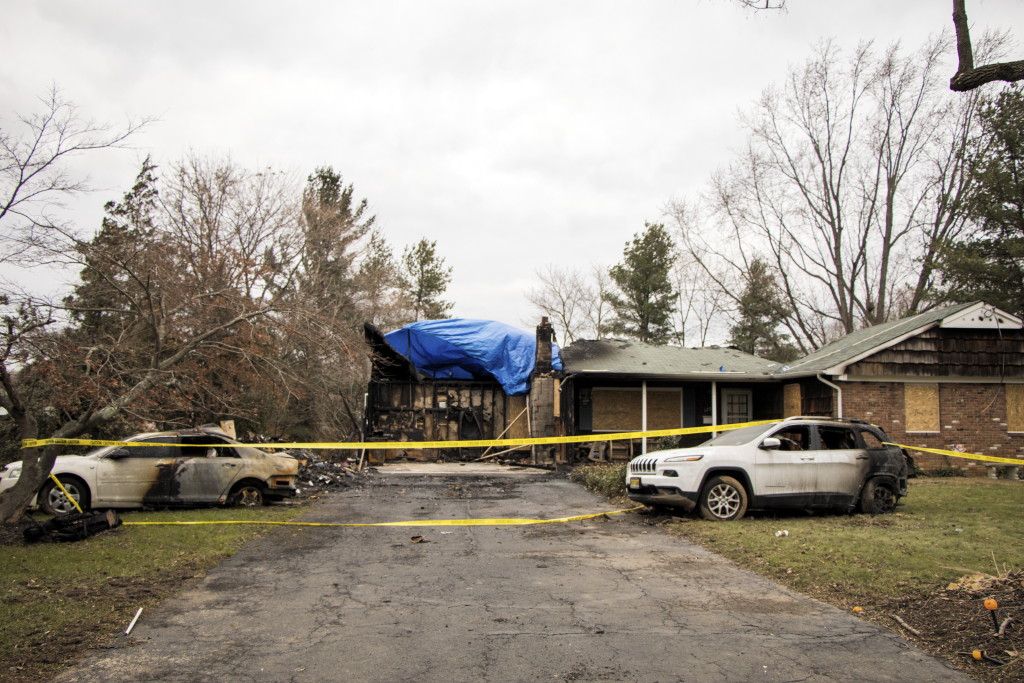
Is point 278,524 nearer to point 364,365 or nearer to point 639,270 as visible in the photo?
point 364,365

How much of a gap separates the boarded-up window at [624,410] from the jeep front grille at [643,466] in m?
11.4

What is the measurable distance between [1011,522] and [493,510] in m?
7.68

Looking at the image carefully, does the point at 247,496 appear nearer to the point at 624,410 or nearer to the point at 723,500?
the point at 723,500

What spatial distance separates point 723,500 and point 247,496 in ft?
25.4

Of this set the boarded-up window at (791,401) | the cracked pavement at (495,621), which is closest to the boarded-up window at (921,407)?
the boarded-up window at (791,401)

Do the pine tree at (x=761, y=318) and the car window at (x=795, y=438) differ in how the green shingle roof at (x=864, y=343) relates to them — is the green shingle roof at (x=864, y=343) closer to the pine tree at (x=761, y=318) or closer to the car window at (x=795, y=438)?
the car window at (x=795, y=438)

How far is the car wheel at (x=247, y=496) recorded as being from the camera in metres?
12.1

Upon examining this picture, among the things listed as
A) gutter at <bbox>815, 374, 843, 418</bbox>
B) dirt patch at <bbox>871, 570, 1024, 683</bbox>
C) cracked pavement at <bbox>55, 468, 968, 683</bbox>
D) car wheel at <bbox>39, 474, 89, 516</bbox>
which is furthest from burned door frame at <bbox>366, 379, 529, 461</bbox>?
dirt patch at <bbox>871, 570, 1024, 683</bbox>

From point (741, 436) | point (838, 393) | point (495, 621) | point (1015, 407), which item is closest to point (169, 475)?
point (495, 621)

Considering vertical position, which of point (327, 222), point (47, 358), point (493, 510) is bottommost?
point (493, 510)

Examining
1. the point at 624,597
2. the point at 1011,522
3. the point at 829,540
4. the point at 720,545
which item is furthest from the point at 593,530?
the point at 1011,522

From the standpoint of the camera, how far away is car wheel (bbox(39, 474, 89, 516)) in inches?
430

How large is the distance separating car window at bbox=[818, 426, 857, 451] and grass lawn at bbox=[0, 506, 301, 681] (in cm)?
845

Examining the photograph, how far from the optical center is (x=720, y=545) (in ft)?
29.4
